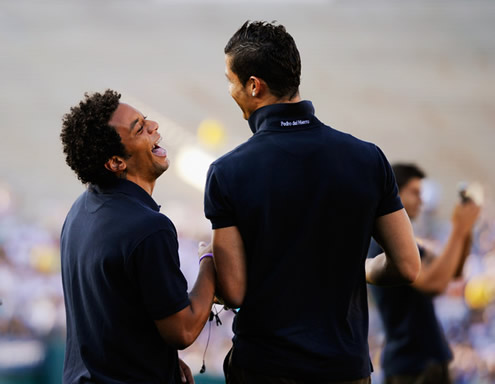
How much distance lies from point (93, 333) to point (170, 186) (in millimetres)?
15134

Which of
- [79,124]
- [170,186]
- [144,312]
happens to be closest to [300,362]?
[144,312]

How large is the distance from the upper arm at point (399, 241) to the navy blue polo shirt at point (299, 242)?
0.32 ft

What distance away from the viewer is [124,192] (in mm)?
2195

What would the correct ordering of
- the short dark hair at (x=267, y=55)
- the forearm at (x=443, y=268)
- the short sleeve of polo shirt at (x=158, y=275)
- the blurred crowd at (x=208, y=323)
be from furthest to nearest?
the blurred crowd at (x=208, y=323)
the forearm at (x=443, y=268)
the short dark hair at (x=267, y=55)
the short sleeve of polo shirt at (x=158, y=275)

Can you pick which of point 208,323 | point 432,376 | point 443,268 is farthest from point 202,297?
point 208,323

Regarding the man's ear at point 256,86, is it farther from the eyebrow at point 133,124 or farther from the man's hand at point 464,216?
the man's hand at point 464,216

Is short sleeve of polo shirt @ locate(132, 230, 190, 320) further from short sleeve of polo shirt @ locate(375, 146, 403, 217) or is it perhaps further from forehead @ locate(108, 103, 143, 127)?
short sleeve of polo shirt @ locate(375, 146, 403, 217)

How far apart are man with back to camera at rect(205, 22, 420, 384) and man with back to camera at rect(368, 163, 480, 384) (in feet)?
5.40

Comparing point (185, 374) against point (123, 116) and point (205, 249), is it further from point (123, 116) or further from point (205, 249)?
point (123, 116)

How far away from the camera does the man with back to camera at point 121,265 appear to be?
2.04m

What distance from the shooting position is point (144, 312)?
6.88ft

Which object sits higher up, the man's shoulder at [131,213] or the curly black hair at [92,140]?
the curly black hair at [92,140]

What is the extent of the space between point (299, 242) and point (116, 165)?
61cm

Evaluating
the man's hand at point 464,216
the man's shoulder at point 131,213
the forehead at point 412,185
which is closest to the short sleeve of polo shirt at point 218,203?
the man's shoulder at point 131,213
